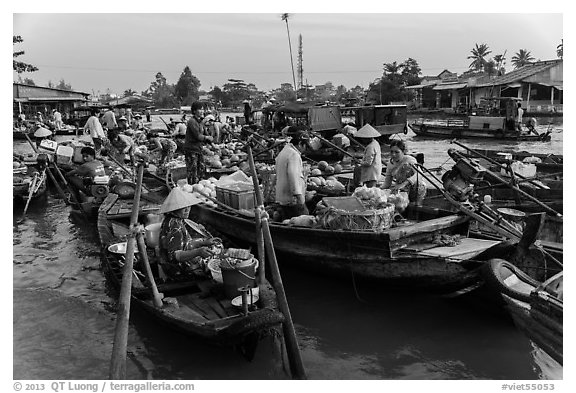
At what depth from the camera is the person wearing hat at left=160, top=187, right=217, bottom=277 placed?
476 cm

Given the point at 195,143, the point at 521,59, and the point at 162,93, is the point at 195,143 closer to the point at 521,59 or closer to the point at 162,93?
the point at 521,59

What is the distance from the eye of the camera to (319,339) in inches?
204

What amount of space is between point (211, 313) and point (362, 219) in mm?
2061

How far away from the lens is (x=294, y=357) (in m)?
4.09

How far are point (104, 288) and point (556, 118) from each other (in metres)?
30.8

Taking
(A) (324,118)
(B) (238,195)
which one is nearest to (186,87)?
(A) (324,118)

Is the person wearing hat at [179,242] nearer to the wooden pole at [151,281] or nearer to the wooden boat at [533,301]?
the wooden pole at [151,281]

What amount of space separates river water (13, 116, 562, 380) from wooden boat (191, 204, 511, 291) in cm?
36

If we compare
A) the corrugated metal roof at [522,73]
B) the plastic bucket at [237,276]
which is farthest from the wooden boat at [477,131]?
the plastic bucket at [237,276]

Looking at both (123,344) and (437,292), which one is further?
(437,292)

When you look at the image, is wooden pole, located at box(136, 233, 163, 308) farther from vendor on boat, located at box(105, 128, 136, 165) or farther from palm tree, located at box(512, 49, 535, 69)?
palm tree, located at box(512, 49, 535, 69)
